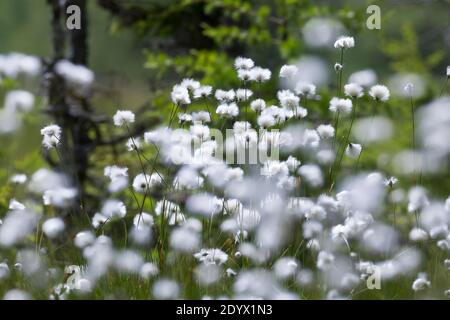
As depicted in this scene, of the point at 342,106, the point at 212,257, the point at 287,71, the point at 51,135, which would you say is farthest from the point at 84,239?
the point at 342,106

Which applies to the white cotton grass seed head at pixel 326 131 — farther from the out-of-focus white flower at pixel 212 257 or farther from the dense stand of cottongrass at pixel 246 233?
the out-of-focus white flower at pixel 212 257

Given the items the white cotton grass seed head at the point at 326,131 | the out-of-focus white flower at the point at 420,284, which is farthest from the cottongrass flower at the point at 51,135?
the out-of-focus white flower at the point at 420,284

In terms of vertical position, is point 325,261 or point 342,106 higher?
point 342,106

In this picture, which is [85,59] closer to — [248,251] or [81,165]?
Answer: [81,165]

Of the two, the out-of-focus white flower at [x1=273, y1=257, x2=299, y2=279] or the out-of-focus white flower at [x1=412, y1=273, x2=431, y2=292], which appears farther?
the out-of-focus white flower at [x1=273, y1=257, x2=299, y2=279]

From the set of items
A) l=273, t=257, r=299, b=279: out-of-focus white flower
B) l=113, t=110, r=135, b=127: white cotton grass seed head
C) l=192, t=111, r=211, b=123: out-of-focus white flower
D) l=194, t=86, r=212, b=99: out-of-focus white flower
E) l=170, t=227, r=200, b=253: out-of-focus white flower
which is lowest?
l=273, t=257, r=299, b=279: out-of-focus white flower

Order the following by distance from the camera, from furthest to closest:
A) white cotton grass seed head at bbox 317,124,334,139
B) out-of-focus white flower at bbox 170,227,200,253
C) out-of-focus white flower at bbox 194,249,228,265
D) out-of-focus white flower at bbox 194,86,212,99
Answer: white cotton grass seed head at bbox 317,124,334,139, out-of-focus white flower at bbox 194,86,212,99, out-of-focus white flower at bbox 170,227,200,253, out-of-focus white flower at bbox 194,249,228,265

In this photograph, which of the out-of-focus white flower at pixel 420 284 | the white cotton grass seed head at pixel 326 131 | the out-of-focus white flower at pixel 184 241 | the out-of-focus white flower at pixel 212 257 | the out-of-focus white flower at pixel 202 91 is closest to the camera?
the out-of-focus white flower at pixel 420 284

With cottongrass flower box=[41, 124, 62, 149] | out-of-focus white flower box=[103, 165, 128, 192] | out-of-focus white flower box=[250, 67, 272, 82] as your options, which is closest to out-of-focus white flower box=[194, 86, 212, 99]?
out-of-focus white flower box=[250, 67, 272, 82]

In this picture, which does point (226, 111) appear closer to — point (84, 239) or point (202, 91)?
point (202, 91)

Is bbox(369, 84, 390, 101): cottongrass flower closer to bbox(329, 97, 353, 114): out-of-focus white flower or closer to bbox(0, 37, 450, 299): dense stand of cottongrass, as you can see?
bbox(0, 37, 450, 299): dense stand of cottongrass

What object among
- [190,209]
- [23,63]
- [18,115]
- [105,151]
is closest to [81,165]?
[105,151]

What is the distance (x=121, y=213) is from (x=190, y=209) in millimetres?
353

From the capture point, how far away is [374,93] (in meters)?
3.10
